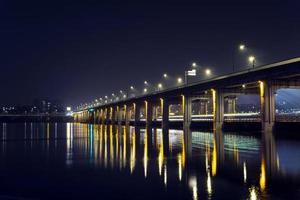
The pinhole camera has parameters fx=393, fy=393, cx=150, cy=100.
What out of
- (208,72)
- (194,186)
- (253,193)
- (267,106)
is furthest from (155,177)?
(208,72)

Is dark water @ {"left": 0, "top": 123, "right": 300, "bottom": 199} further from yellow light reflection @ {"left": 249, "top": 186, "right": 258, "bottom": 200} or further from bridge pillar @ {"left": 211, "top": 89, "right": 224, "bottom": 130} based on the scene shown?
bridge pillar @ {"left": 211, "top": 89, "right": 224, "bottom": 130}

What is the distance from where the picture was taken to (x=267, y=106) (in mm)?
65125

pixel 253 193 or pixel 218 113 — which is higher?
pixel 218 113

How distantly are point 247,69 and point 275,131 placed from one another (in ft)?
41.7

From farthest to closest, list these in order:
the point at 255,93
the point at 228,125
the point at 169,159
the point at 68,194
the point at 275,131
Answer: the point at 255,93 < the point at 228,125 < the point at 275,131 < the point at 169,159 < the point at 68,194

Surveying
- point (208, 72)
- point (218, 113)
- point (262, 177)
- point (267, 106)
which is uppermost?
point (208, 72)

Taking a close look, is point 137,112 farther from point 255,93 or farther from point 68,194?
point 68,194

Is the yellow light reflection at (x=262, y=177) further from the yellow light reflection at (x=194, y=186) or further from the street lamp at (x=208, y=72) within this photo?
the street lamp at (x=208, y=72)

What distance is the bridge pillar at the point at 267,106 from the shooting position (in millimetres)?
64562

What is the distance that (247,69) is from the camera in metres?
70.2

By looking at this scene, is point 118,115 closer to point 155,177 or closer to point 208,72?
point 208,72

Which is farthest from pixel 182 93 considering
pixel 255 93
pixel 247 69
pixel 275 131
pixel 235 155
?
pixel 235 155

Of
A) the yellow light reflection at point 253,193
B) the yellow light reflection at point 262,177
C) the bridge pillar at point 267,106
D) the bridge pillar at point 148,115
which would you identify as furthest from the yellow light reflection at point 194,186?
the bridge pillar at point 148,115

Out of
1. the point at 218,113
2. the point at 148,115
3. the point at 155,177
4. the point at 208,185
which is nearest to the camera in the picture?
the point at 208,185
